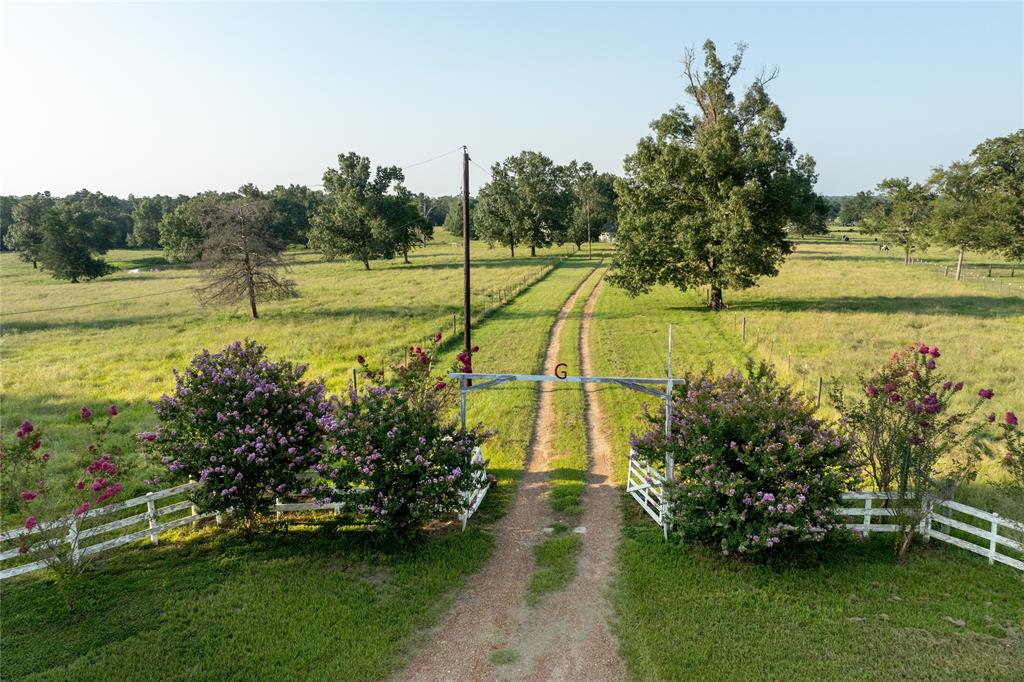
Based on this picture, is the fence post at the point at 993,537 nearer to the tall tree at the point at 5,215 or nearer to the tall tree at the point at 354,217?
the tall tree at the point at 354,217

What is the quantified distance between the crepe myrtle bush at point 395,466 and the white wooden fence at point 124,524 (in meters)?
0.73

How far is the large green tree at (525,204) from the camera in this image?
261ft

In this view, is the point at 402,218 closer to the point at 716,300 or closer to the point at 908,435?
the point at 716,300

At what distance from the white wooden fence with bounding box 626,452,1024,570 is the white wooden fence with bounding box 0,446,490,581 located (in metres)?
6.97

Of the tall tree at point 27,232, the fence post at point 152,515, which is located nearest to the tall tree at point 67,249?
the tall tree at point 27,232

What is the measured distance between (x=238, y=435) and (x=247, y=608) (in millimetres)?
3249

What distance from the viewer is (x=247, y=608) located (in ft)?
32.1

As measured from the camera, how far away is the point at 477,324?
35.0 meters

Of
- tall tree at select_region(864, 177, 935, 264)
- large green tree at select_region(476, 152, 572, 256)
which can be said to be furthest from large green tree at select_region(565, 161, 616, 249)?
tall tree at select_region(864, 177, 935, 264)

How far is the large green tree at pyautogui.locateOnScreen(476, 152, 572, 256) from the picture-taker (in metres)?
79.4

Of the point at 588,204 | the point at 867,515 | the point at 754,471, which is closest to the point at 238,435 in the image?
the point at 754,471

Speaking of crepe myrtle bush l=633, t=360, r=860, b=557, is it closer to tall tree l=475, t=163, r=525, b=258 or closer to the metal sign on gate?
the metal sign on gate

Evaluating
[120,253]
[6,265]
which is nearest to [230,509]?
[6,265]

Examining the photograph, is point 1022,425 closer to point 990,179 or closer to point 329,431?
point 329,431
